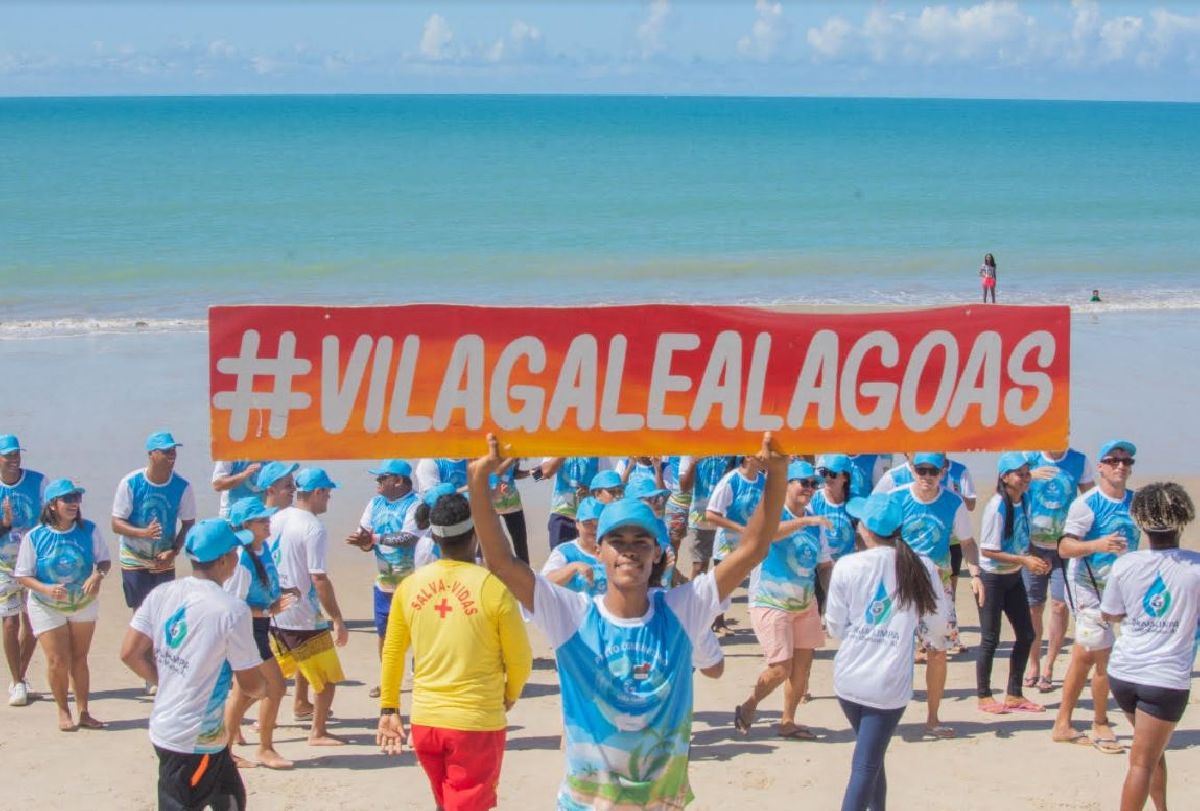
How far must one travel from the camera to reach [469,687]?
5895 mm

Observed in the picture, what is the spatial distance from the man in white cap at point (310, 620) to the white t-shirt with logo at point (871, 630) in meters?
3.13

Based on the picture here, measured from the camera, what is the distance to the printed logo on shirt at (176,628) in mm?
6027

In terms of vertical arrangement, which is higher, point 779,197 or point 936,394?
point 779,197

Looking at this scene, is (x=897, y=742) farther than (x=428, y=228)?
No

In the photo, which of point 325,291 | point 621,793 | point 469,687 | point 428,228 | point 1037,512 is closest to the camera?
point 621,793

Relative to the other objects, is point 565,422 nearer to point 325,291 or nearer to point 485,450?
point 485,450

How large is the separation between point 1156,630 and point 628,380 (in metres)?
3.20

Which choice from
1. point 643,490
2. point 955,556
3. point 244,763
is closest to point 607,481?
point 643,490

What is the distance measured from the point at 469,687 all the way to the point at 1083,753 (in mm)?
4187

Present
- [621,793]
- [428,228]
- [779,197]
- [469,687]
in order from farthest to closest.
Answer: [779,197]
[428,228]
[469,687]
[621,793]

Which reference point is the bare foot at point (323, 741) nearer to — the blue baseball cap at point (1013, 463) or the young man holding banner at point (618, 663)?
the young man holding banner at point (618, 663)

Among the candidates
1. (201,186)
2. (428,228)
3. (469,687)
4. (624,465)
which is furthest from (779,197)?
(469,687)

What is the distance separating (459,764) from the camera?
591 centimetres

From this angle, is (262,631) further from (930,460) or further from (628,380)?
(628,380)
